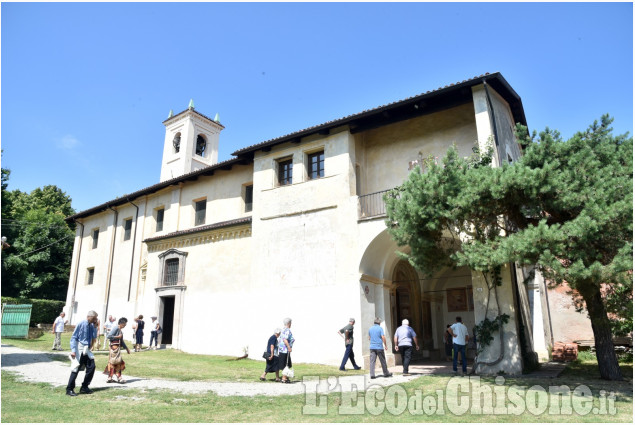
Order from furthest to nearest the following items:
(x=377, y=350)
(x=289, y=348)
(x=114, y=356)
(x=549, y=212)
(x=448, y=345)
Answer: (x=448, y=345), (x=377, y=350), (x=289, y=348), (x=549, y=212), (x=114, y=356)

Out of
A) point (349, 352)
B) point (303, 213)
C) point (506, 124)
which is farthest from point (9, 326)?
point (506, 124)

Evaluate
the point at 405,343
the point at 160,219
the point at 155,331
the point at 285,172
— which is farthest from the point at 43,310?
the point at 405,343

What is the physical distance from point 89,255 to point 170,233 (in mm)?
9367

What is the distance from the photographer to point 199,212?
72.3 feet

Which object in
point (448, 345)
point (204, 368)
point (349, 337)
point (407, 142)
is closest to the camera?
point (204, 368)

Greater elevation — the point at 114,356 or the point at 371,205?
the point at 371,205

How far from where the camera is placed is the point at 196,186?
73.0 ft

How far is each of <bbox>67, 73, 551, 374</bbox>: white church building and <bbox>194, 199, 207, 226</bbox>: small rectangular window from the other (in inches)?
2.4

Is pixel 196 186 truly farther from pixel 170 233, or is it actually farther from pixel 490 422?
pixel 490 422

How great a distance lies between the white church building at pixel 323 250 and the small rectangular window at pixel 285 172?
46 mm

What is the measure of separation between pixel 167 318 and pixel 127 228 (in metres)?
7.28

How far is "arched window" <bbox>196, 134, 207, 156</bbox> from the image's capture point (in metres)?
34.2

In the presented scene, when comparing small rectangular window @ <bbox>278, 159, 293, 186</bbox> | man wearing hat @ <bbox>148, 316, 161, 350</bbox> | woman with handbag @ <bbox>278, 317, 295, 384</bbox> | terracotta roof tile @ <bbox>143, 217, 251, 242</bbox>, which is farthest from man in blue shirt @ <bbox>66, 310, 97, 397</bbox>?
man wearing hat @ <bbox>148, 316, 161, 350</bbox>

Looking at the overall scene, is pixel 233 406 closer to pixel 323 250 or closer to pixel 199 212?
pixel 323 250
